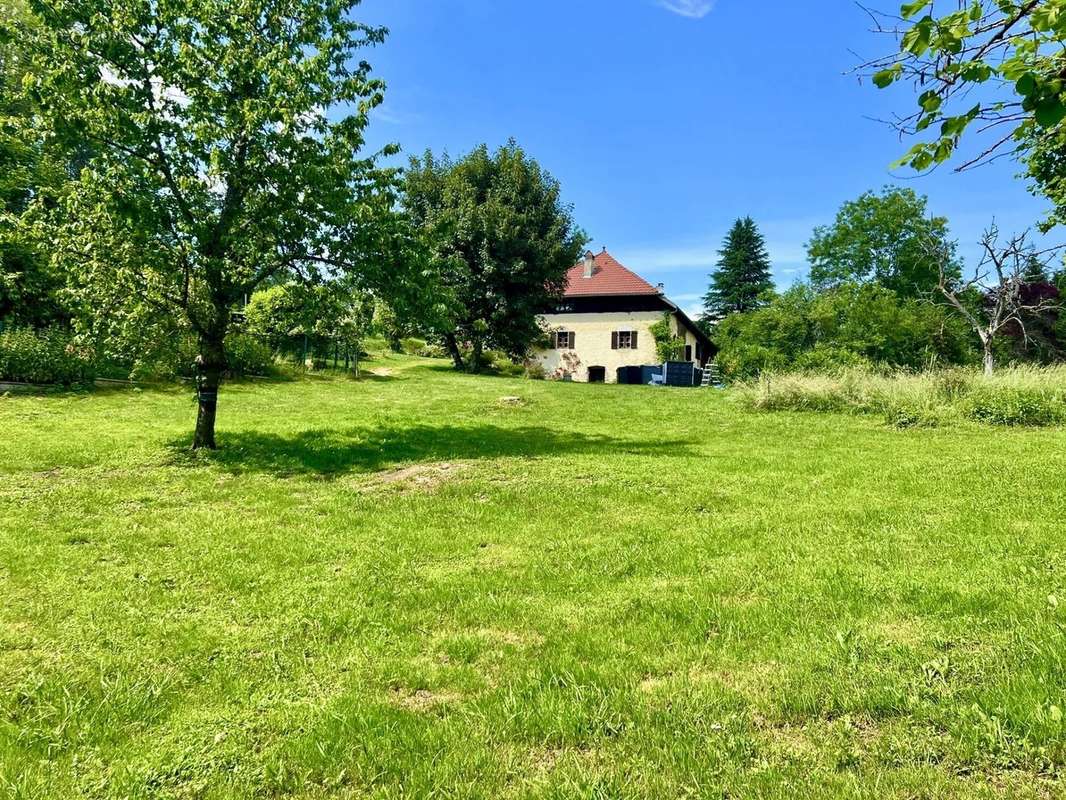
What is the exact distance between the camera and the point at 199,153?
813 cm

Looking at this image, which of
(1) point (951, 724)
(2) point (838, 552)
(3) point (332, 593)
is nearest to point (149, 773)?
(3) point (332, 593)

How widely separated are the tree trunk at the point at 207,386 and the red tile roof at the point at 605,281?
92.8 ft

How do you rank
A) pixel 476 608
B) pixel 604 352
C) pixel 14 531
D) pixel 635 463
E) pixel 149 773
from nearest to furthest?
1. pixel 149 773
2. pixel 476 608
3. pixel 14 531
4. pixel 635 463
5. pixel 604 352

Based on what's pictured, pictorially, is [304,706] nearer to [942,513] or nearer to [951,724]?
[951,724]

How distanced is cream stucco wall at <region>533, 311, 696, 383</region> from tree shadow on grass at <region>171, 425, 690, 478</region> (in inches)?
980

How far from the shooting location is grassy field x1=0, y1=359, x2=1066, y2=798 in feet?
7.32

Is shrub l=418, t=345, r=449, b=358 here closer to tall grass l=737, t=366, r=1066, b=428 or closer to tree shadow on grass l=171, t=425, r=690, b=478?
tall grass l=737, t=366, r=1066, b=428

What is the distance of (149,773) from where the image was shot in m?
2.24

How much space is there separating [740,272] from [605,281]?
2844 centimetres

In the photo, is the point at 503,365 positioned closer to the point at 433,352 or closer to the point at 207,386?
the point at 433,352

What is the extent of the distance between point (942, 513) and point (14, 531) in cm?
869

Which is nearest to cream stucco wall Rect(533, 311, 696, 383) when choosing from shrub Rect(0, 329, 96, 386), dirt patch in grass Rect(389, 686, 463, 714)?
shrub Rect(0, 329, 96, 386)

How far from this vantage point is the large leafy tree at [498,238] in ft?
95.0

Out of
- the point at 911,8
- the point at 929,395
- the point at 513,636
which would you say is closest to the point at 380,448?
the point at 513,636
